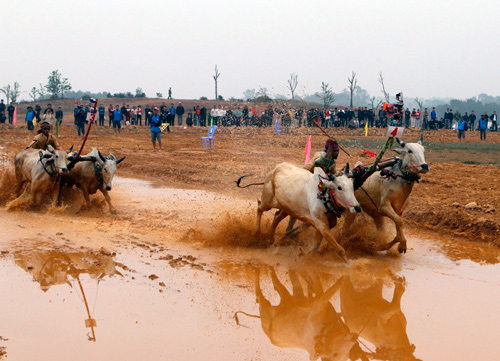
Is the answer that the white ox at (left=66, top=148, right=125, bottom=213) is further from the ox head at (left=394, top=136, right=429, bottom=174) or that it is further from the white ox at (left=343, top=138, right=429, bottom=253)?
the ox head at (left=394, top=136, right=429, bottom=174)

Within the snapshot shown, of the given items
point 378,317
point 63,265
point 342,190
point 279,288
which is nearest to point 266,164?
point 342,190

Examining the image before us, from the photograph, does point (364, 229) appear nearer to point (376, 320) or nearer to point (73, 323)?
point (376, 320)

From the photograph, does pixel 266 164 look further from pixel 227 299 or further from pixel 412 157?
pixel 227 299

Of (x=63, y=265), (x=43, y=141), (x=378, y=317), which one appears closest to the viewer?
(x=378, y=317)

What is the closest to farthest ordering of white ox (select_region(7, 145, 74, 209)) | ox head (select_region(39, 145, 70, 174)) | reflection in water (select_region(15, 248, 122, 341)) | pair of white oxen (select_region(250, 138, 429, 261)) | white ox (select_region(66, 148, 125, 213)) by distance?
reflection in water (select_region(15, 248, 122, 341)) → pair of white oxen (select_region(250, 138, 429, 261)) → ox head (select_region(39, 145, 70, 174)) → white ox (select_region(7, 145, 74, 209)) → white ox (select_region(66, 148, 125, 213))

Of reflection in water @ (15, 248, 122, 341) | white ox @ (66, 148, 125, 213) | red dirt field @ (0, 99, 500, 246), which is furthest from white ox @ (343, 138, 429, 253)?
white ox @ (66, 148, 125, 213)

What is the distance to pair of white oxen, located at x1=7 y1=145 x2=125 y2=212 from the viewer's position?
39.3 ft

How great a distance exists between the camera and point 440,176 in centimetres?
1666

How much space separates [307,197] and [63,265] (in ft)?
12.0

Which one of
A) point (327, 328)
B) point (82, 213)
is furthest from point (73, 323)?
point (82, 213)

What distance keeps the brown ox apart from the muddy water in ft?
0.05

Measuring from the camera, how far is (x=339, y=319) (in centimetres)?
698

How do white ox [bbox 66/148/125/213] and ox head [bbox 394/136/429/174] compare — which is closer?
ox head [bbox 394/136/429/174]

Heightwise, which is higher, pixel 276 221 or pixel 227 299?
pixel 276 221
